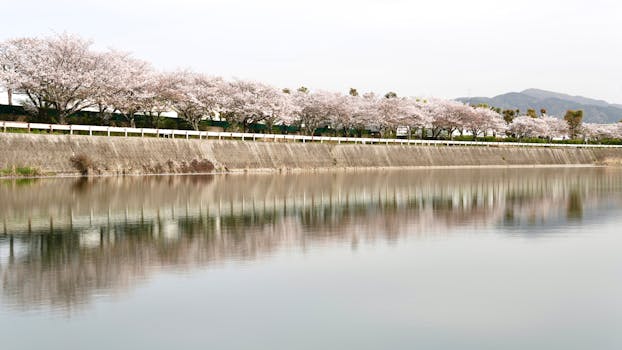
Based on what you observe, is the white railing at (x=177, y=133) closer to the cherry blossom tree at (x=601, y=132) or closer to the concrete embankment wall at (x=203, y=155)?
the concrete embankment wall at (x=203, y=155)

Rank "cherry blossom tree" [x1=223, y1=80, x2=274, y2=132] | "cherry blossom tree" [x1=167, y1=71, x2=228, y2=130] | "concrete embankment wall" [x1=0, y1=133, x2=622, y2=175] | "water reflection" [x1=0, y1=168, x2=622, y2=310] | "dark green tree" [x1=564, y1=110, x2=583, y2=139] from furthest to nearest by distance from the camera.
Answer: "dark green tree" [x1=564, y1=110, x2=583, y2=139] < "cherry blossom tree" [x1=223, y1=80, x2=274, y2=132] < "cherry blossom tree" [x1=167, y1=71, x2=228, y2=130] < "concrete embankment wall" [x1=0, y1=133, x2=622, y2=175] < "water reflection" [x1=0, y1=168, x2=622, y2=310]

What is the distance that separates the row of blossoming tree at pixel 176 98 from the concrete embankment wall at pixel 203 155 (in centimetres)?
603

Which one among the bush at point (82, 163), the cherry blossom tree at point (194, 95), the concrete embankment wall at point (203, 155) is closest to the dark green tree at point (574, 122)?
the concrete embankment wall at point (203, 155)

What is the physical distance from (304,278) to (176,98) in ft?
161

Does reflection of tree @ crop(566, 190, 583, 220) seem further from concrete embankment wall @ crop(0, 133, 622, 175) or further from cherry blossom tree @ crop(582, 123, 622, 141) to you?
cherry blossom tree @ crop(582, 123, 622, 141)

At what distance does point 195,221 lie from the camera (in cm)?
1977

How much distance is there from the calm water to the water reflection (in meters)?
0.07

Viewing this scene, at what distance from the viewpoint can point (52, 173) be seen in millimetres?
40125

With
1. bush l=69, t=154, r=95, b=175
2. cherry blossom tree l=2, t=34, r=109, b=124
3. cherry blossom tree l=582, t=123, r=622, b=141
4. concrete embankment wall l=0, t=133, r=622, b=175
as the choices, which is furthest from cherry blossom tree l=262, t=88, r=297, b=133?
Answer: cherry blossom tree l=582, t=123, r=622, b=141

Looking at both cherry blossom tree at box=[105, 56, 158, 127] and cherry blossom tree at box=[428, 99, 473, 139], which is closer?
cherry blossom tree at box=[105, 56, 158, 127]

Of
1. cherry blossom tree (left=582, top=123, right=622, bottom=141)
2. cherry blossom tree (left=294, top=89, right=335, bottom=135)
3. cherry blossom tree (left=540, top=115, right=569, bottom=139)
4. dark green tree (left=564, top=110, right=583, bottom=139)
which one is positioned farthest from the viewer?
cherry blossom tree (left=582, top=123, right=622, bottom=141)

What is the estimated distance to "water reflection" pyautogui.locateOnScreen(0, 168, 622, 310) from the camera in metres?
12.2

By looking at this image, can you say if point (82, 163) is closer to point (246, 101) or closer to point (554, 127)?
point (246, 101)

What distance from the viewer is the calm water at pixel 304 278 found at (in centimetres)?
846
